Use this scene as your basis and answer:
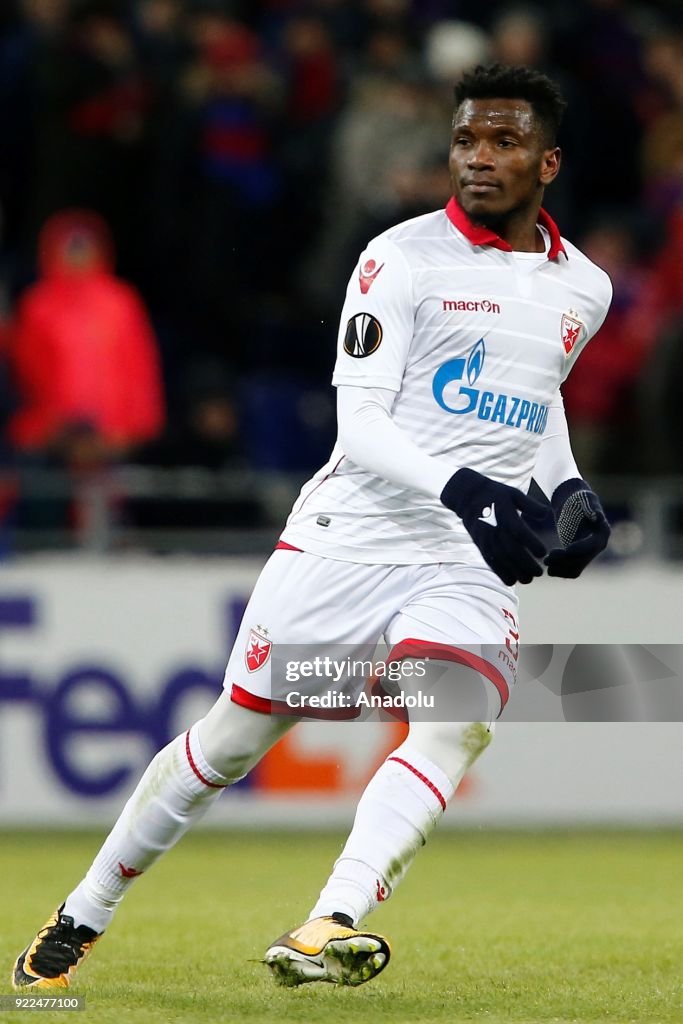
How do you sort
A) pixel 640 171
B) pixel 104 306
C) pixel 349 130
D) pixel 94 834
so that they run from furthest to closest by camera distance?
pixel 640 171
pixel 349 130
pixel 104 306
pixel 94 834

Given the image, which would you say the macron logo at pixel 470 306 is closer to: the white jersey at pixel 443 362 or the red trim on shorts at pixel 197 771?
the white jersey at pixel 443 362

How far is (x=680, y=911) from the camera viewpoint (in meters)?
7.38

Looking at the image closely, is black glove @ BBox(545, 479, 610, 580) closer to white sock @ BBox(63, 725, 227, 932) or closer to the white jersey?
the white jersey

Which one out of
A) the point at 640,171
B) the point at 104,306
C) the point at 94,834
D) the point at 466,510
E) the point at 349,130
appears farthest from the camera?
the point at 640,171

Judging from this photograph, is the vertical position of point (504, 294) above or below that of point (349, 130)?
above

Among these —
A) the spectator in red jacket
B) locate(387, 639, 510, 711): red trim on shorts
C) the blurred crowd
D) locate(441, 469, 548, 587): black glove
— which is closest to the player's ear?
locate(441, 469, 548, 587): black glove

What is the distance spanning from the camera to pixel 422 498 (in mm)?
5160

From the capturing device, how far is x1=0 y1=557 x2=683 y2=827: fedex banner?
9.82 meters

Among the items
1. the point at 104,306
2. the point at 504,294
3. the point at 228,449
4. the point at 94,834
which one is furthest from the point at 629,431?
the point at 504,294

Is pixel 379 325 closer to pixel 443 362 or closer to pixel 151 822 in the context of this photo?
pixel 443 362

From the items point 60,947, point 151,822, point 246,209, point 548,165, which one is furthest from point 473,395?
point 246,209

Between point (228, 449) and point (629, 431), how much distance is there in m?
2.24

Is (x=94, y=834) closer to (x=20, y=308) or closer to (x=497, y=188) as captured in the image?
(x=20, y=308)

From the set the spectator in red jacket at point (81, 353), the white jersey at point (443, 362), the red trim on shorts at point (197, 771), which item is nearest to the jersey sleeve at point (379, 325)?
the white jersey at point (443, 362)
